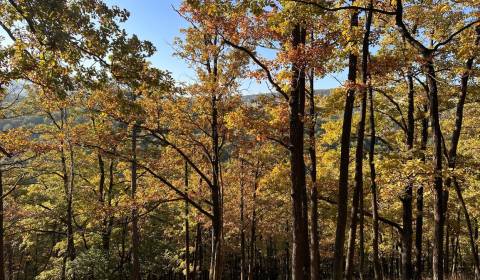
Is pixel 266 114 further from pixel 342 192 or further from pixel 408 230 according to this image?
pixel 408 230

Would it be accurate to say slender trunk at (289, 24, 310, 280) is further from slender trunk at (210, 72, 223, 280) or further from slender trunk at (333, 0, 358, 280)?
slender trunk at (210, 72, 223, 280)

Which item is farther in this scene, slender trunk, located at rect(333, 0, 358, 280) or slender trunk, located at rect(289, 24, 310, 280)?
slender trunk, located at rect(333, 0, 358, 280)

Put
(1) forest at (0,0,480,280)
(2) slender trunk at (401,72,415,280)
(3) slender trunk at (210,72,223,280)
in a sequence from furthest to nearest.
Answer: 1. (2) slender trunk at (401,72,415,280)
2. (3) slender trunk at (210,72,223,280)
3. (1) forest at (0,0,480,280)

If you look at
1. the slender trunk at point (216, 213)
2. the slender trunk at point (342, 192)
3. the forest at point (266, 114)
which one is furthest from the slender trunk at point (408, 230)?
the slender trunk at point (216, 213)

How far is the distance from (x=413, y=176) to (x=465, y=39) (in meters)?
3.86

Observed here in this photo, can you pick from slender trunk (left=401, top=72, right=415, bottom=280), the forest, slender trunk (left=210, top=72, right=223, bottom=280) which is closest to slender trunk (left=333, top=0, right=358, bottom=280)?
the forest

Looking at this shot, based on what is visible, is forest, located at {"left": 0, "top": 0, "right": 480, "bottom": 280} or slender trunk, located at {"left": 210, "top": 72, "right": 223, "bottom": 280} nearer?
forest, located at {"left": 0, "top": 0, "right": 480, "bottom": 280}

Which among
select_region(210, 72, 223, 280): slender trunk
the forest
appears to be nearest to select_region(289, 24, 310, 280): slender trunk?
the forest

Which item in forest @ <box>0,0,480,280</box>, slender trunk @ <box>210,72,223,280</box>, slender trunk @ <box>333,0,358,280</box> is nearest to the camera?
forest @ <box>0,0,480,280</box>

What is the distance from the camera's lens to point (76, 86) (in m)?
8.80

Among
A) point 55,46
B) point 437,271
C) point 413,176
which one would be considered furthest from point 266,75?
point 437,271

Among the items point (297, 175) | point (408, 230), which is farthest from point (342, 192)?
point (408, 230)

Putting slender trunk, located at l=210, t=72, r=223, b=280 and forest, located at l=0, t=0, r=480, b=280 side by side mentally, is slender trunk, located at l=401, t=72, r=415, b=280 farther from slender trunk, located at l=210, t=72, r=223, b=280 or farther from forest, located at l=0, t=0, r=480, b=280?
slender trunk, located at l=210, t=72, r=223, b=280

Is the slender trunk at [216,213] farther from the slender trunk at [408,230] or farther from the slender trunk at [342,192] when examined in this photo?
the slender trunk at [408,230]
